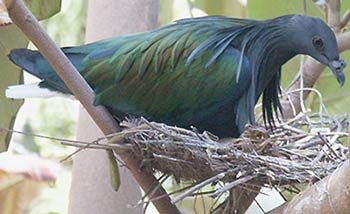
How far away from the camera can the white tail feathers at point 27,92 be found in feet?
A: 5.03

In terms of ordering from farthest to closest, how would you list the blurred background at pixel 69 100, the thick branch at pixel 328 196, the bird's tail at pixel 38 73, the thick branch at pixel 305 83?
the blurred background at pixel 69 100
the thick branch at pixel 305 83
the bird's tail at pixel 38 73
the thick branch at pixel 328 196

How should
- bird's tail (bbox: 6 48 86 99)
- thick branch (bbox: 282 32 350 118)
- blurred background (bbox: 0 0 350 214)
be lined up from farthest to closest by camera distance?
1. blurred background (bbox: 0 0 350 214)
2. thick branch (bbox: 282 32 350 118)
3. bird's tail (bbox: 6 48 86 99)

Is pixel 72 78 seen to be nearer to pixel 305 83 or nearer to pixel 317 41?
pixel 317 41

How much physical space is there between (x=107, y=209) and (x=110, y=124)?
0.22 m

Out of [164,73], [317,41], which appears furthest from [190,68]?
[317,41]

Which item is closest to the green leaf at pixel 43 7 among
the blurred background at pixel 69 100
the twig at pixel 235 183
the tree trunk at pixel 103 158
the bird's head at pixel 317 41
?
the tree trunk at pixel 103 158

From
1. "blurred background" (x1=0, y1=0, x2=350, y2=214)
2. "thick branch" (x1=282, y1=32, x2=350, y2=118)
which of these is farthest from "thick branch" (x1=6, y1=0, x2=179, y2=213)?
"thick branch" (x1=282, y1=32, x2=350, y2=118)

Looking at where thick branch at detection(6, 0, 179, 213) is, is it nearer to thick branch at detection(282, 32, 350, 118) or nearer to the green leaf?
the green leaf

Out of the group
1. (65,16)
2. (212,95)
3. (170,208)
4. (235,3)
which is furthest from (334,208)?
(65,16)

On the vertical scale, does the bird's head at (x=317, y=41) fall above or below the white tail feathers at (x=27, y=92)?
above

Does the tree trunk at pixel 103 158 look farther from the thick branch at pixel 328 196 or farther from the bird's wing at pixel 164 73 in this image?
the thick branch at pixel 328 196

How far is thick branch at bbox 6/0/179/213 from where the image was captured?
3.89 ft

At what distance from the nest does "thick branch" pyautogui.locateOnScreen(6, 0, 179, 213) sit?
2 centimetres

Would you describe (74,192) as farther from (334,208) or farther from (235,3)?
(235,3)
